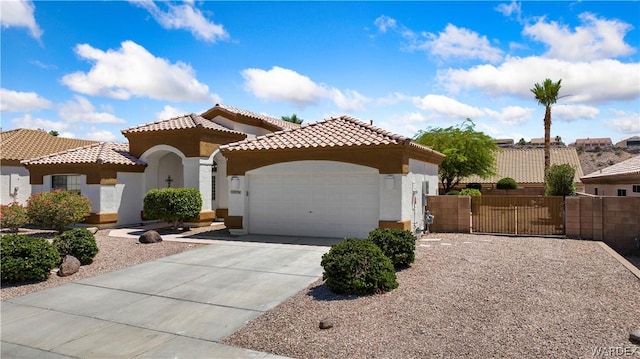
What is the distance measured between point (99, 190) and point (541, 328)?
64.6ft

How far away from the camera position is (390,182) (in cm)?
1479

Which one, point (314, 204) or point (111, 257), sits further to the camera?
point (314, 204)

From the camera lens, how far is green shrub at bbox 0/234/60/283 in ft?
32.2

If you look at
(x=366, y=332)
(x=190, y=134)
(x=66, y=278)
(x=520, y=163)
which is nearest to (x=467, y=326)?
(x=366, y=332)

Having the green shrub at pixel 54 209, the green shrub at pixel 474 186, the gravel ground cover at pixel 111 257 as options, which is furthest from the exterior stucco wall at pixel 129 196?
the green shrub at pixel 474 186

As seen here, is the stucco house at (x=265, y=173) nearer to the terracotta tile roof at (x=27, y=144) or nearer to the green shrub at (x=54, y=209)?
the green shrub at (x=54, y=209)

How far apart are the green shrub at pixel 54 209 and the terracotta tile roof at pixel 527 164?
124 ft

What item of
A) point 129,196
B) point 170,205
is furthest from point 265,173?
point 129,196

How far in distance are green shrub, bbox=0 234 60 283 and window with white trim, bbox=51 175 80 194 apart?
1129cm

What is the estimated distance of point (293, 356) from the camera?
5918mm

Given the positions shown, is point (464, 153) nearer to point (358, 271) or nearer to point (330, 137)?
point (330, 137)

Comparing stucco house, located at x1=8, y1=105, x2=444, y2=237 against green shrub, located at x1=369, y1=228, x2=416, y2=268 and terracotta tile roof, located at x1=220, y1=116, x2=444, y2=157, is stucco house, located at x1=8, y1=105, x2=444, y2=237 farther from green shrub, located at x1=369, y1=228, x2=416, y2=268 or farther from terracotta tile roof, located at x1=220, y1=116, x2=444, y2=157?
green shrub, located at x1=369, y1=228, x2=416, y2=268

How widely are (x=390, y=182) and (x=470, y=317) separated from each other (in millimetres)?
8109

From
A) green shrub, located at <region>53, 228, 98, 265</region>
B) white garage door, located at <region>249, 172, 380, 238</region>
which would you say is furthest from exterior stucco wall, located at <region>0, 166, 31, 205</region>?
white garage door, located at <region>249, 172, 380, 238</region>
